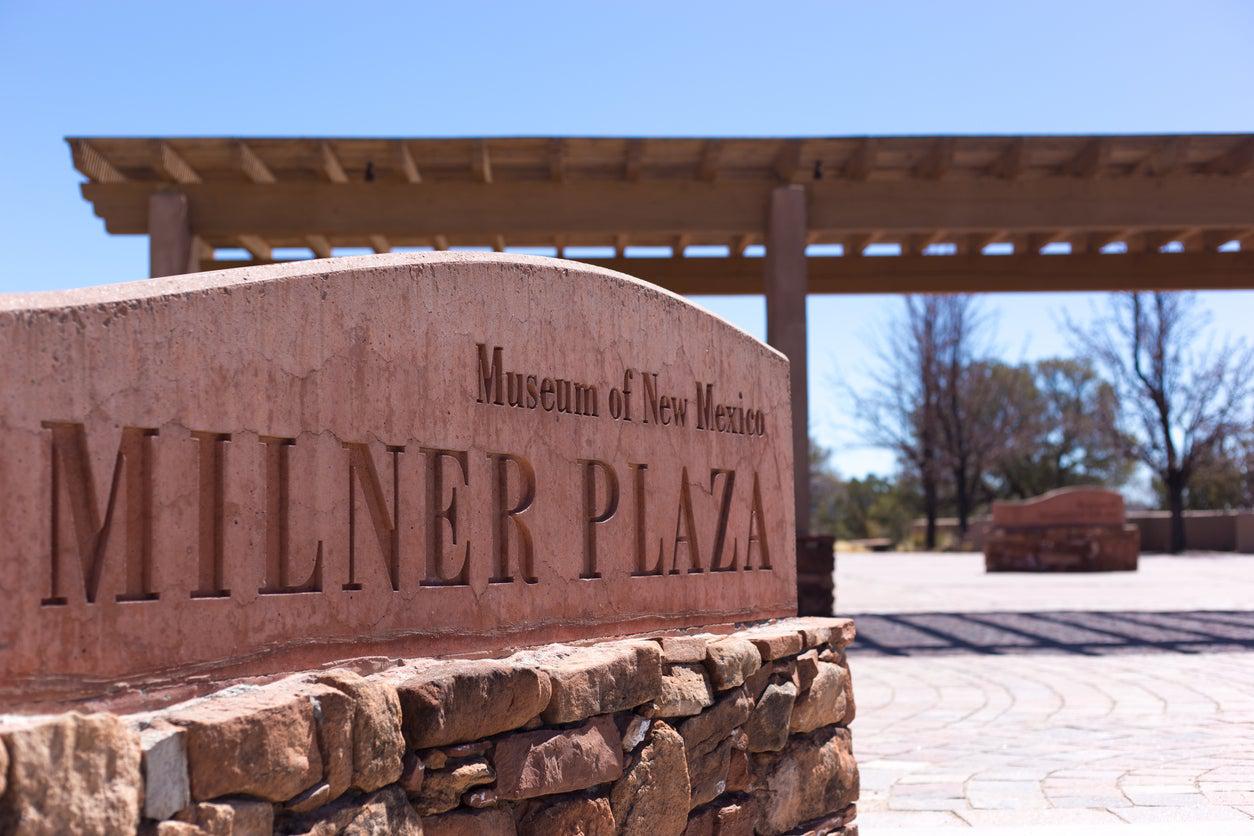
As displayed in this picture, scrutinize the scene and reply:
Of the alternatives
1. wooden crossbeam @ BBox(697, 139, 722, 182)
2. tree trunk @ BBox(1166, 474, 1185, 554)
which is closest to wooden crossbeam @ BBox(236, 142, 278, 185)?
wooden crossbeam @ BBox(697, 139, 722, 182)

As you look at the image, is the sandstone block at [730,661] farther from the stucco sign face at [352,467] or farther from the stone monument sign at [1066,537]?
the stone monument sign at [1066,537]

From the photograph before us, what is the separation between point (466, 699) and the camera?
2553mm

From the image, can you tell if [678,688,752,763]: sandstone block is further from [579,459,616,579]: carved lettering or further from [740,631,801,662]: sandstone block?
[579,459,616,579]: carved lettering

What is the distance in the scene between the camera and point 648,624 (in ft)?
11.6

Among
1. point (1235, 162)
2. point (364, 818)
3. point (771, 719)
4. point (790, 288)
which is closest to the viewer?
point (364, 818)

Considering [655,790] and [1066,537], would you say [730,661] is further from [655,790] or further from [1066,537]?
[1066,537]

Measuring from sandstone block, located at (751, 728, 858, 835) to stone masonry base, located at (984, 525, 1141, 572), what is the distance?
1984cm

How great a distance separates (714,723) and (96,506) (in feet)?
6.21

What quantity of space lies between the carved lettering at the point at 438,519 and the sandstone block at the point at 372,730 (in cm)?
44

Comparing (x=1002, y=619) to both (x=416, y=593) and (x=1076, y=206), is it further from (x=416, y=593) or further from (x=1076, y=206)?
(x=416, y=593)

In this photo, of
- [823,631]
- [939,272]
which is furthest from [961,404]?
[823,631]

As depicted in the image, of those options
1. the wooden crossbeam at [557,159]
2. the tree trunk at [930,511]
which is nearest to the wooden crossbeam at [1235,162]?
the wooden crossbeam at [557,159]

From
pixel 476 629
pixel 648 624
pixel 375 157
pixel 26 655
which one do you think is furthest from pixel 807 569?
pixel 26 655

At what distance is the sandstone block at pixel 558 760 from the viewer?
269cm
